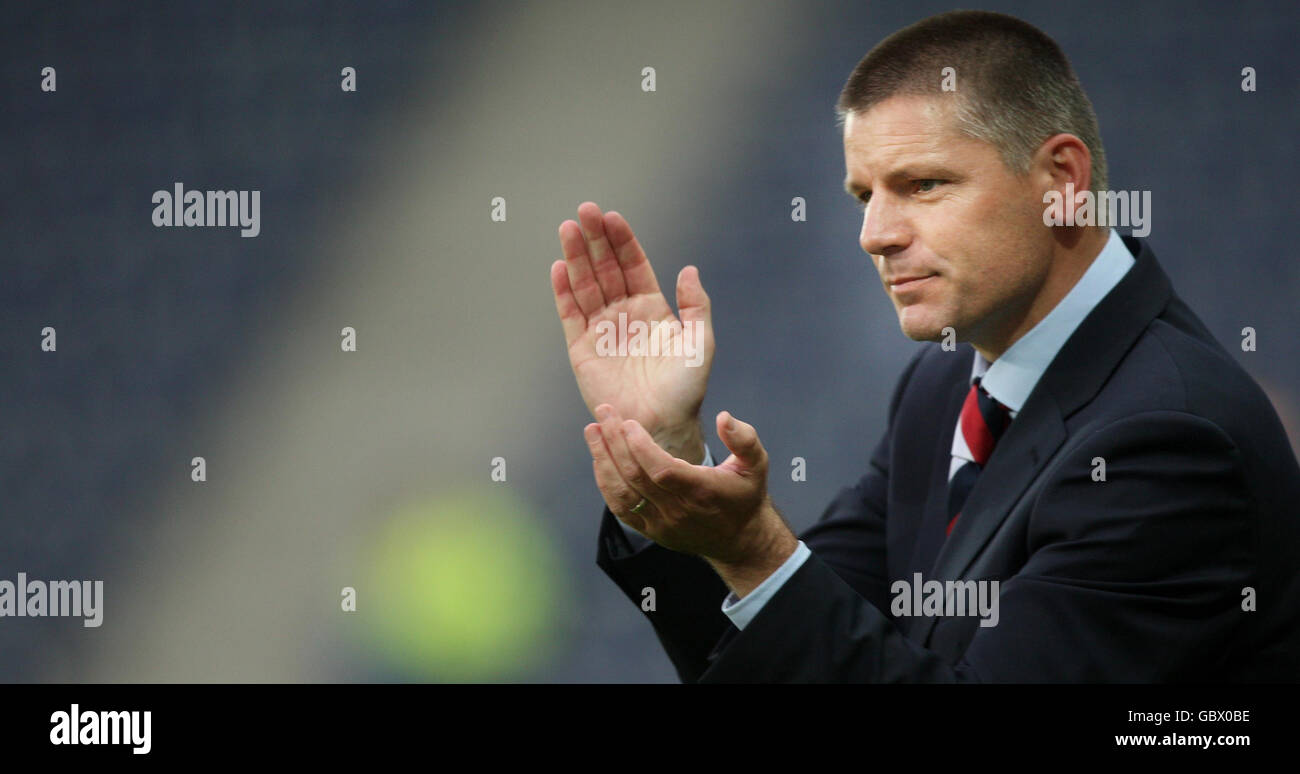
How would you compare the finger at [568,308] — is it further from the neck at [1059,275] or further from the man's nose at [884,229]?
the neck at [1059,275]

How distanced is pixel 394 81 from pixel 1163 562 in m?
2.62

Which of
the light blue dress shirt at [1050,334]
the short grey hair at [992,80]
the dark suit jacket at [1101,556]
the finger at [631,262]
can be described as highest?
the short grey hair at [992,80]

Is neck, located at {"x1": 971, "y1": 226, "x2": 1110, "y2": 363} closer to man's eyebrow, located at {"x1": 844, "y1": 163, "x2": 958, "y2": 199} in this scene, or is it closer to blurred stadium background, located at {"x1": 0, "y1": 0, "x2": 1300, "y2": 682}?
man's eyebrow, located at {"x1": 844, "y1": 163, "x2": 958, "y2": 199}

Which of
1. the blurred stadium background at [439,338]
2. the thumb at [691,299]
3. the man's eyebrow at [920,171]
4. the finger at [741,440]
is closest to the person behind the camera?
the finger at [741,440]

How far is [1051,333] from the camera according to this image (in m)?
1.61

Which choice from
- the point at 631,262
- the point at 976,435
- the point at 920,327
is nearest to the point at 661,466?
the point at 631,262

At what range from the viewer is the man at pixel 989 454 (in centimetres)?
131

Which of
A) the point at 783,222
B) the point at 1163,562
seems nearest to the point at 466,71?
the point at 783,222

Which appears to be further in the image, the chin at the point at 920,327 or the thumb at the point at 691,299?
the chin at the point at 920,327

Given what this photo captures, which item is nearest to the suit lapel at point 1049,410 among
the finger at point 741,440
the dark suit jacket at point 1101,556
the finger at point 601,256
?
the dark suit jacket at point 1101,556

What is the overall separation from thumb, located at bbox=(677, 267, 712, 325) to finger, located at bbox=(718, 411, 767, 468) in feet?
0.73

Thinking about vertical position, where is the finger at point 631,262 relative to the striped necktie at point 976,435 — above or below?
above

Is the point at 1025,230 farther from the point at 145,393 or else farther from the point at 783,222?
the point at 145,393

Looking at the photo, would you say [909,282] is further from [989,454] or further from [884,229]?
[989,454]
